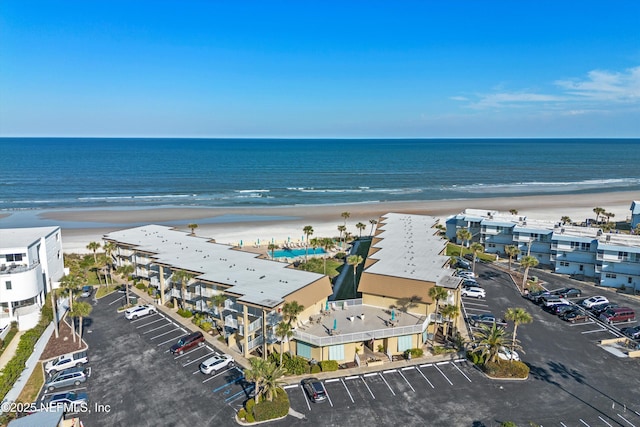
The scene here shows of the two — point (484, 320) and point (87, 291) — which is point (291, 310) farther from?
point (87, 291)

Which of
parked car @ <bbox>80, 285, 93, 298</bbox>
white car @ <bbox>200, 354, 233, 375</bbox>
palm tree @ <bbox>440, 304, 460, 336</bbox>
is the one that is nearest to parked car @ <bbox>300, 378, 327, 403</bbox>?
white car @ <bbox>200, 354, 233, 375</bbox>

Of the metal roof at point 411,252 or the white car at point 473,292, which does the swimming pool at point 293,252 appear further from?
the white car at point 473,292

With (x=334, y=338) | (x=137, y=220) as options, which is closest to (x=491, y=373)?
(x=334, y=338)

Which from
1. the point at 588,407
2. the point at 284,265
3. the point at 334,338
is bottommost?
the point at 588,407

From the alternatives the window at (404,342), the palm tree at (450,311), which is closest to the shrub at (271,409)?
the window at (404,342)

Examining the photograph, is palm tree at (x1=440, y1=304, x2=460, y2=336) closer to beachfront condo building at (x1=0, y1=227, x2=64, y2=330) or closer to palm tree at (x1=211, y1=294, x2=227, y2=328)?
palm tree at (x1=211, y1=294, x2=227, y2=328)

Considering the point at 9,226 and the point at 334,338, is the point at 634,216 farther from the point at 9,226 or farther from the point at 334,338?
the point at 9,226
